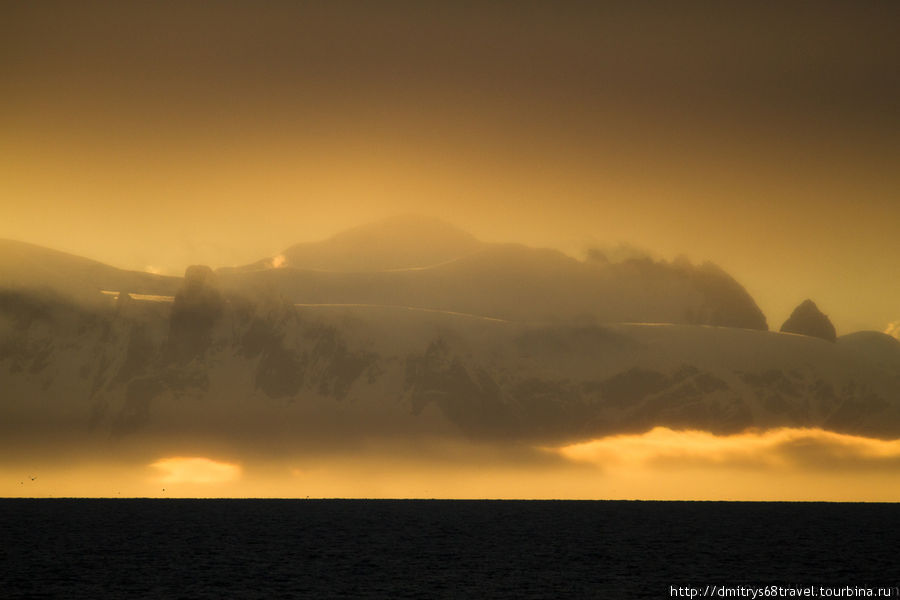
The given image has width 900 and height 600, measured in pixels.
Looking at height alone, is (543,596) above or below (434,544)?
below

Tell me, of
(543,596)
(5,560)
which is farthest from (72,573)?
(543,596)

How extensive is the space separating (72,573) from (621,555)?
72105mm

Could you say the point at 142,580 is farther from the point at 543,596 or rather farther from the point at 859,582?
the point at 859,582

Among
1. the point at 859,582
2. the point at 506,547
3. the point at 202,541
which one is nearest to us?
the point at 859,582

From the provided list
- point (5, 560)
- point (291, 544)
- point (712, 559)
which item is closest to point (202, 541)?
point (291, 544)

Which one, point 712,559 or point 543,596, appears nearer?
point 543,596

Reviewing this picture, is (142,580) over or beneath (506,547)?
beneath

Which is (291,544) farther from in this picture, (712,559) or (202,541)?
(712,559)

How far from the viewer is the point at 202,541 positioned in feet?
572

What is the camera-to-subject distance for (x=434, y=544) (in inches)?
6703

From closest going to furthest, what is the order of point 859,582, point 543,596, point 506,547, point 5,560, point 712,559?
1. point 543,596
2. point 859,582
3. point 5,560
4. point 712,559
5. point 506,547

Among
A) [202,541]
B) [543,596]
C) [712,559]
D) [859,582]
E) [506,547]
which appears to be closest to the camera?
[543,596]

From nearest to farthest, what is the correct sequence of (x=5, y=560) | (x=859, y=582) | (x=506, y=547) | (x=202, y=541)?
(x=859, y=582) < (x=5, y=560) < (x=506, y=547) < (x=202, y=541)

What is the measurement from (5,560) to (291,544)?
48.8 m
